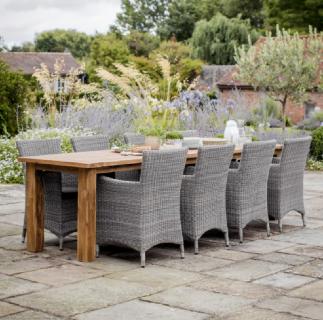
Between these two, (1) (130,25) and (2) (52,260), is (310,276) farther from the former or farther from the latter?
(1) (130,25)

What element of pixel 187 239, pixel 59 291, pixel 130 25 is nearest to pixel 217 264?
pixel 187 239

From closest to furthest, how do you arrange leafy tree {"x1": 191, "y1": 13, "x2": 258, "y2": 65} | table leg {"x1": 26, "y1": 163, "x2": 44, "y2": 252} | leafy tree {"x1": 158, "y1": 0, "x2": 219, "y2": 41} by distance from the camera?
table leg {"x1": 26, "y1": 163, "x2": 44, "y2": 252} < leafy tree {"x1": 191, "y1": 13, "x2": 258, "y2": 65} < leafy tree {"x1": 158, "y1": 0, "x2": 219, "y2": 41}

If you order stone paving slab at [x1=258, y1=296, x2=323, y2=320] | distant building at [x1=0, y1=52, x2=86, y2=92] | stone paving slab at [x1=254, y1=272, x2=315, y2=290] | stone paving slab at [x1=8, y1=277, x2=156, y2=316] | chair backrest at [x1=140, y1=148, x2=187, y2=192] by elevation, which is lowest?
stone paving slab at [x1=258, y1=296, x2=323, y2=320]

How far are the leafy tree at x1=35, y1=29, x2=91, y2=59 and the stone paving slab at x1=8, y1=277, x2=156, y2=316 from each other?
71854 millimetres

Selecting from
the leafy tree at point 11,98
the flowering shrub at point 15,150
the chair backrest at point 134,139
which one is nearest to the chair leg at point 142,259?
the chair backrest at point 134,139

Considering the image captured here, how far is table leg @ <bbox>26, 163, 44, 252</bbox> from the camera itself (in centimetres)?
572

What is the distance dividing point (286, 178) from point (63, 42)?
2858 inches

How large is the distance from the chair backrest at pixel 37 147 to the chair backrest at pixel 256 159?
5.32ft

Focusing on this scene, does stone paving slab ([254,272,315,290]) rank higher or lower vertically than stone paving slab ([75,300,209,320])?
lower

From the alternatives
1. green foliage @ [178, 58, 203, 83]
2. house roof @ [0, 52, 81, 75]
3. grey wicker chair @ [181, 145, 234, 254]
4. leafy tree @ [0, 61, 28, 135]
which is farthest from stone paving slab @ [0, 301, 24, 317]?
house roof @ [0, 52, 81, 75]

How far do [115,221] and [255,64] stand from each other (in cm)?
1120

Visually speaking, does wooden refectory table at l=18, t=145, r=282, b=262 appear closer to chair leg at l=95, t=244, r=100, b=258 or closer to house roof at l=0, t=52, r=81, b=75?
chair leg at l=95, t=244, r=100, b=258

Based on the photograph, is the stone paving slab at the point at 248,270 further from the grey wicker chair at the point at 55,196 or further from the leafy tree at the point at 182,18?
the leafy tree at the point at 182,18

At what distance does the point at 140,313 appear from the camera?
4.14 m
